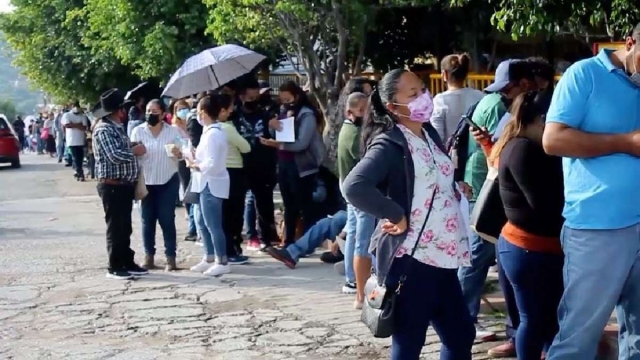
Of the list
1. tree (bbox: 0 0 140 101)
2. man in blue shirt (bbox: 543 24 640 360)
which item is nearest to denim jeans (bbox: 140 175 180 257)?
man in blue shirt (bbox: 543 24 640 360)

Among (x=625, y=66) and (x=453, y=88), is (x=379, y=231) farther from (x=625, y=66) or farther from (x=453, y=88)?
(x=453, y=88)

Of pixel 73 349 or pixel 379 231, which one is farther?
pixel 73 349

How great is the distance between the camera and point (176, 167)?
31.1 feet

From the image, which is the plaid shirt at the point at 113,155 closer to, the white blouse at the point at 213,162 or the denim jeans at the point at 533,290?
Result: the white blouse at the point at 213,162

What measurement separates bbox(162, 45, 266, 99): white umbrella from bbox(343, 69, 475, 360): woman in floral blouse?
6.49 m

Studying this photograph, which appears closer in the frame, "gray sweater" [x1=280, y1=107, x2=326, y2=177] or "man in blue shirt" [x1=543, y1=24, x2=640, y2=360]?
"man in blue shirt" [x1=543, y1=24, x2=640, y2=360]

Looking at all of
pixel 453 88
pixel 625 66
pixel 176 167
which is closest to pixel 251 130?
pixel 176 167

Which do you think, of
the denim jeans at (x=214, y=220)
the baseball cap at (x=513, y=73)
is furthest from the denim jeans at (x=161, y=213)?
the baseball cap at (x=513, y=73)

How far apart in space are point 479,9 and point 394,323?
10056mm

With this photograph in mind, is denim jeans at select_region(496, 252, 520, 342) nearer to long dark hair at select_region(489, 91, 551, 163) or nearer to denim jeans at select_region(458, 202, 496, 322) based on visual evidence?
denim jeans at select_region(458, 202, 496, 322)

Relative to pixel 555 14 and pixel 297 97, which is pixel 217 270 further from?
pixel 555 14

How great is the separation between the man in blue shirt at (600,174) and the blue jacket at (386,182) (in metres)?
0.70

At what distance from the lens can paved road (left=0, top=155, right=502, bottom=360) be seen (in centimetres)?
657

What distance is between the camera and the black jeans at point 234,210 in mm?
9664
